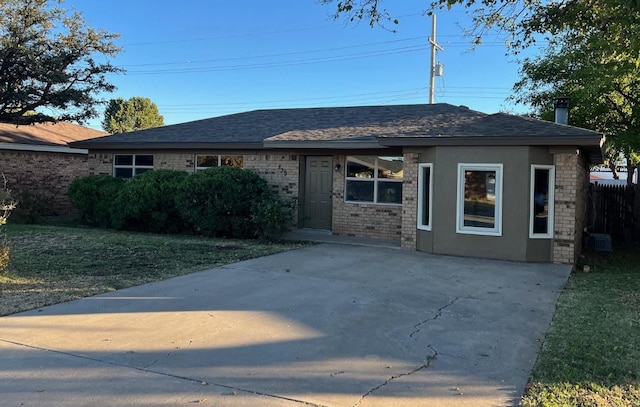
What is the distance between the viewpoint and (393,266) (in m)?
9.38

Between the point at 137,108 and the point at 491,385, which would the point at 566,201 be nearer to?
the point at 491,385

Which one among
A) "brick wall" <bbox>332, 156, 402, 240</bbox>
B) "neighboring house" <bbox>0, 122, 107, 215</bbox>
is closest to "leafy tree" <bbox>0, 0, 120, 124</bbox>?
"neighboring house" <bbox>0, 122, 107, 215</bbox>

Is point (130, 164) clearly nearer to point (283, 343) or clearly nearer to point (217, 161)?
point (217, 161)

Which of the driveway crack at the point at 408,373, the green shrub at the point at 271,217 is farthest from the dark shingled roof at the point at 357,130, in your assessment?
the driveway crack at the point at 408,373

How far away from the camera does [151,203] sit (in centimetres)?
1394

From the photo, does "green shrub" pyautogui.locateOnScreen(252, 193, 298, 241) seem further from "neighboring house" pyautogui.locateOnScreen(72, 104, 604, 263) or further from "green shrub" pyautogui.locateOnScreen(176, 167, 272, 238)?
"neighboring house" pyautogui.locateOnScreen(72, 104, 604, 263)

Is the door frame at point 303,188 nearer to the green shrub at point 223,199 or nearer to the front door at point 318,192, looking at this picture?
the front door at point 318,192

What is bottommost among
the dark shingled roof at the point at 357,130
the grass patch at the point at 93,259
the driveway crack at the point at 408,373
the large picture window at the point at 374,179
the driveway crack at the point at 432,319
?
the driveway crack at the point at 408,373

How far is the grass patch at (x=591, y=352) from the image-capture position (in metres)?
3.86

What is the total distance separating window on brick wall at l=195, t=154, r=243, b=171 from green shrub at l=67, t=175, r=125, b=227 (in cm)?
236

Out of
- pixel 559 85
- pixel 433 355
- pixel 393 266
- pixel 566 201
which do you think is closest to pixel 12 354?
pixel 433 355

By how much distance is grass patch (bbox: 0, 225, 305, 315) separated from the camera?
690 cm

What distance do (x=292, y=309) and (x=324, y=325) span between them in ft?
2.48

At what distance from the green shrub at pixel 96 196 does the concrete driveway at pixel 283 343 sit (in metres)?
8.22
